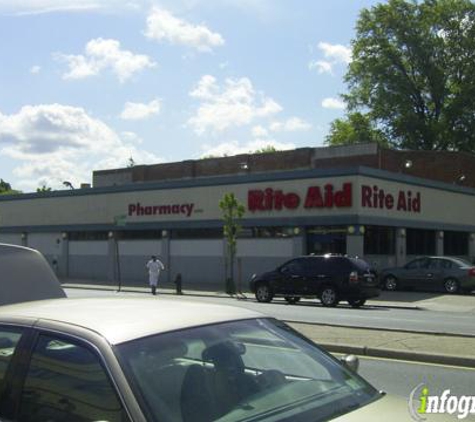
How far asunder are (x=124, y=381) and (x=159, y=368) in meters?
0.24

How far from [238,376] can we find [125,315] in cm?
70

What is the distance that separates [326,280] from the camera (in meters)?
24.1

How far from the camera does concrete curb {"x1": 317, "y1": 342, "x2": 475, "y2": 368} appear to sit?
9.87m

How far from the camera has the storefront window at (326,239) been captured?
31766 millimetres

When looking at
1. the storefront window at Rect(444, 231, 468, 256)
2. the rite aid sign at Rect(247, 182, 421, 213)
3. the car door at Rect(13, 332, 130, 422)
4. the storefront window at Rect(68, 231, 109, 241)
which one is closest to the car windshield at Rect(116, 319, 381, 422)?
the car door at Rect(13, 332, 130, 422)

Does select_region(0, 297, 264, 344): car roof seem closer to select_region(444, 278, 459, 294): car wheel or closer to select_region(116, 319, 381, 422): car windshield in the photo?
select_region(116, 319, 381, 422): car windshield

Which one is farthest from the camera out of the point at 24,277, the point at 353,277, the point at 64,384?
the point at 353,277

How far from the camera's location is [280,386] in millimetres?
3803

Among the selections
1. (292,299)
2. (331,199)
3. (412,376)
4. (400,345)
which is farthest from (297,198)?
(412,376)

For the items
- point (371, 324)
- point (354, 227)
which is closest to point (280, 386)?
point (371, 324)

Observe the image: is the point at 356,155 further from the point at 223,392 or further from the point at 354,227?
the point at 223,392

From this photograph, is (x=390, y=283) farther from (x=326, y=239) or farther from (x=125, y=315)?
(x=125, y=315)

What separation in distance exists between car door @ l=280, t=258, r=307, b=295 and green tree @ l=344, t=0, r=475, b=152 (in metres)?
36.4

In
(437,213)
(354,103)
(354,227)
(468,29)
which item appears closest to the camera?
(354,227)
